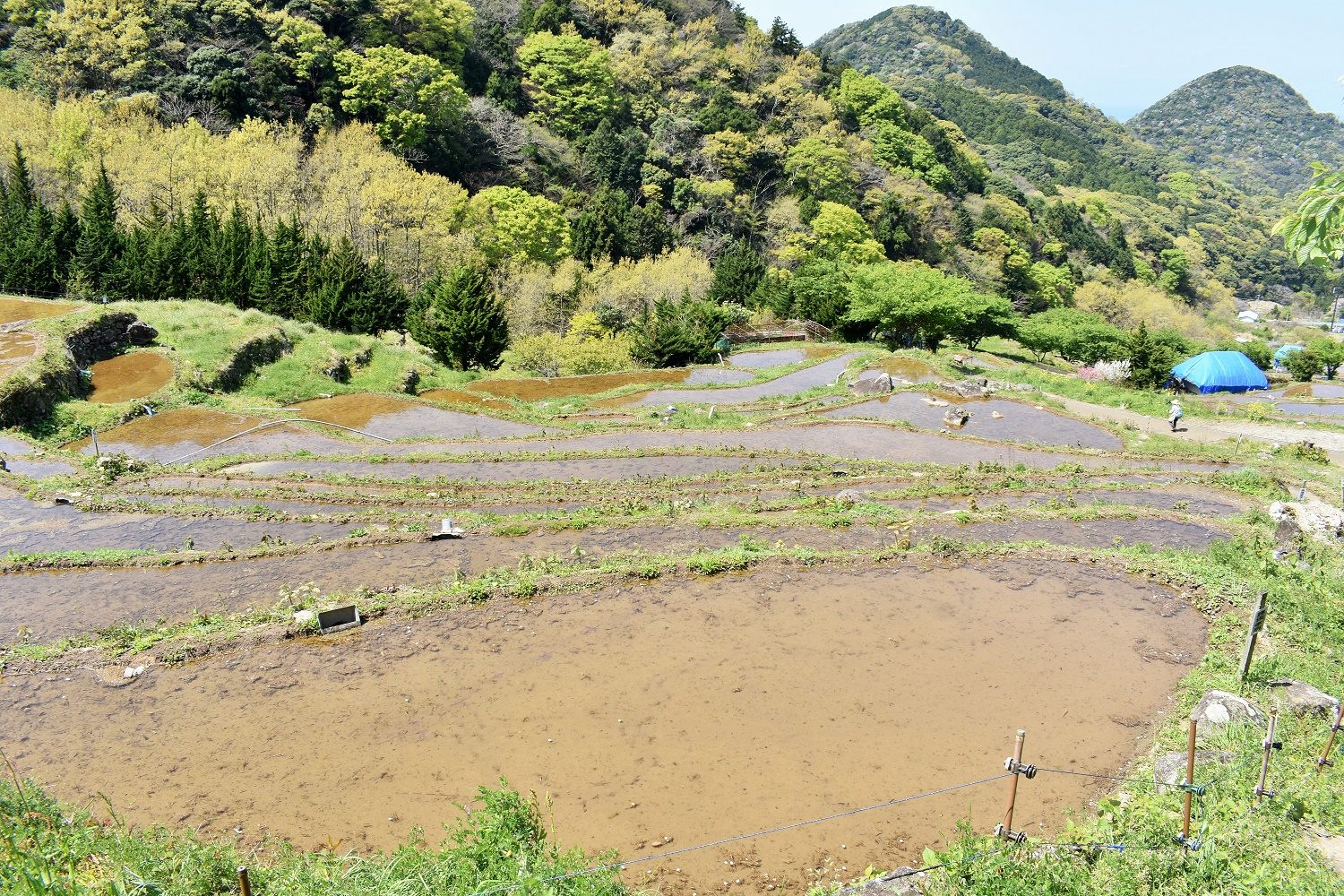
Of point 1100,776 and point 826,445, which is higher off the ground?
point 826,445

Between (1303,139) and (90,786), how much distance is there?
227310 mm

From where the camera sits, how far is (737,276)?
4453cm

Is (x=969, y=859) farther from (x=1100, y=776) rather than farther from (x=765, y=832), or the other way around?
(x=1100, y=776)

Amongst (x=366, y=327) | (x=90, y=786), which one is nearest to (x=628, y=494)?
(x=90, y=786)

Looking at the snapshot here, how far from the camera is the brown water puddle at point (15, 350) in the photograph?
60.1 feet

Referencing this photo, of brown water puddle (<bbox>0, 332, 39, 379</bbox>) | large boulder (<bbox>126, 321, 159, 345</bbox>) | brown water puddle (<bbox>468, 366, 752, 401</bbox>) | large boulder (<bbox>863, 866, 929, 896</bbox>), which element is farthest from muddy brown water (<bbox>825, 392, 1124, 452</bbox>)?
brown water puddle (<bbox>0, 332, 39, 379</bbox>)

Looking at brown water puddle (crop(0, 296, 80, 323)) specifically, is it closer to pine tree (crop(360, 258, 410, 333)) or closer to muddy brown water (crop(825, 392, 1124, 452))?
pine tree (crop(360, 258, 410, 333))

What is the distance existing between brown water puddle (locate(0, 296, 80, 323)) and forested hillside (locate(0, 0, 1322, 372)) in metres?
4.55

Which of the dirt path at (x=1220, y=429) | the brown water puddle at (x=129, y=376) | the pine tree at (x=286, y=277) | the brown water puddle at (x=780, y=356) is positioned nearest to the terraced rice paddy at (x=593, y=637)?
the brown water puddle at (x=129, y=376)

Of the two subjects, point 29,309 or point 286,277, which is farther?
point 286,277

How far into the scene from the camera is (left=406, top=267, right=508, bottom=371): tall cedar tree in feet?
93.4

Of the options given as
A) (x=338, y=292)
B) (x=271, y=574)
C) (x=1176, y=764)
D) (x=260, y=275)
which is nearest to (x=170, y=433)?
(x=271, y=574)

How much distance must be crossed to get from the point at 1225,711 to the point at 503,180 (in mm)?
47958

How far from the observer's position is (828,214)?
50.5 metres
